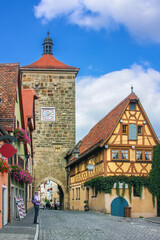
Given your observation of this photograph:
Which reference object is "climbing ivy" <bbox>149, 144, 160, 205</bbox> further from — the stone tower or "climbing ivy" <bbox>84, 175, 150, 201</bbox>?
the stone tower

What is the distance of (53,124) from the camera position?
42812 mm

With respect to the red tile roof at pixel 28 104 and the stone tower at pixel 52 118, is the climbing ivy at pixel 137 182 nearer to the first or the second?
the red tile roof at pixel 28 104

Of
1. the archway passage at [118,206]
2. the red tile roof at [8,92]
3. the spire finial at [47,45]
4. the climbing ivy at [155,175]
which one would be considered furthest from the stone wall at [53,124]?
the red tile roof at [8,92]

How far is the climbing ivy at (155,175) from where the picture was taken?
27.3 metres

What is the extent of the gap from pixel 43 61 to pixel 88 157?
1638 cm

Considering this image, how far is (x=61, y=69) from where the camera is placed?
1706 inches

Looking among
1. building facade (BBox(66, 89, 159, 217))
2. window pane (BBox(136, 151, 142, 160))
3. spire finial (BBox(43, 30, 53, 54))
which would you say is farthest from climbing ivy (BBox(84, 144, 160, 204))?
spire finial (BBox(43, 30, 53, 54))

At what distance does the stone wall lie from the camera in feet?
138

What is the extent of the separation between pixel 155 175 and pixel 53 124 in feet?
56.4

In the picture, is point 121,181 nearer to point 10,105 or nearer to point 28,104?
point 28,104

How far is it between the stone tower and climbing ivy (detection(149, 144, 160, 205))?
15.4 metres

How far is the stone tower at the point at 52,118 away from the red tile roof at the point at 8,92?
75.1ft

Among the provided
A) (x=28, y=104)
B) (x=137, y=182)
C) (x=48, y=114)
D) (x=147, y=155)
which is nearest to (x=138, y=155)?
(x=147, y=155)

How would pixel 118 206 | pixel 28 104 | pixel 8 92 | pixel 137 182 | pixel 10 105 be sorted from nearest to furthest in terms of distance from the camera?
pixel 10 105, pixel 8 92, pixel 118 206, pixel 137 182, pixel 28 104
